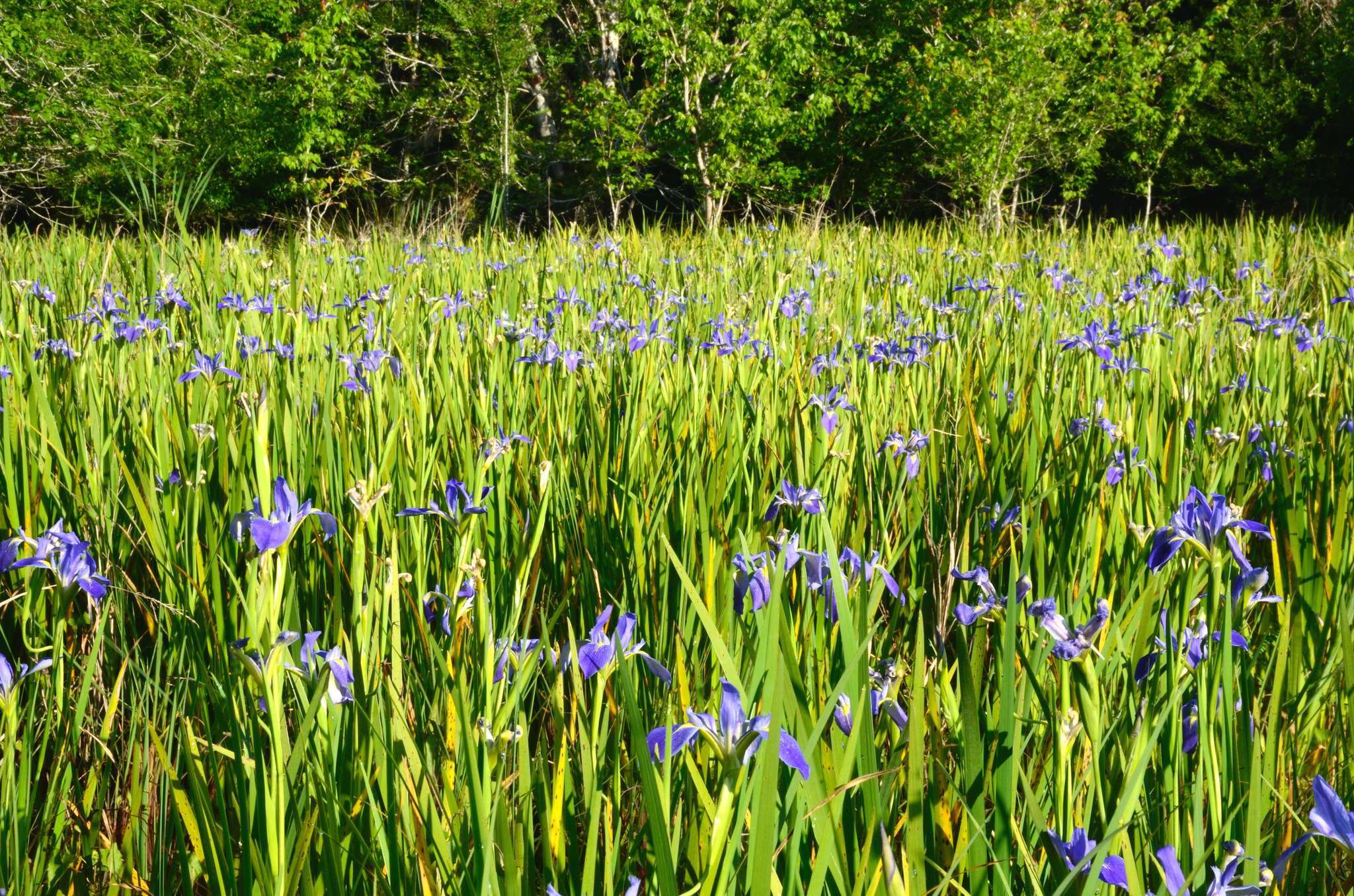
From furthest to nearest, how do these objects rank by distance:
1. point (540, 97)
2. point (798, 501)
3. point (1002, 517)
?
point (540, 97), point (1002, 517), point (798, 501)

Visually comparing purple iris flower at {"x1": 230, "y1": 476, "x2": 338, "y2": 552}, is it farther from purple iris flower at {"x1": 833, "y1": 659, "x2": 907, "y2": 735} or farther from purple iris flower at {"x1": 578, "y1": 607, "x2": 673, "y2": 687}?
purple iris flower at {"x1": 833, "y1": 659, "x2": 907, "y2": 735}

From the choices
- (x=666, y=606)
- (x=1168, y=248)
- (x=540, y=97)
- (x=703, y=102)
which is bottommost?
(x=666, y=606)

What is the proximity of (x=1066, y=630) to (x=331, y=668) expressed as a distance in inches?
25.7

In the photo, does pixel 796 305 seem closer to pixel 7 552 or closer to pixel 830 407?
pixel 830 407

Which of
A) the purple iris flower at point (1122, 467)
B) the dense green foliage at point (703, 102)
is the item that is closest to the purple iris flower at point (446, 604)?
the purple iris flower at point (1122, 467)

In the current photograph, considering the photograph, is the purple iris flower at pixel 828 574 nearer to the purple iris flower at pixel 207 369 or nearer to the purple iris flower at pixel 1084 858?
the purple iris flower at pixel 1084 858

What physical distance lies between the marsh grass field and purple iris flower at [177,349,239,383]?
0.13ft

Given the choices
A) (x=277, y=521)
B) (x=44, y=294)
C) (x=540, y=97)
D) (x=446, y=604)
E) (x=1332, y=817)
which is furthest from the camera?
(x=540, y=97)

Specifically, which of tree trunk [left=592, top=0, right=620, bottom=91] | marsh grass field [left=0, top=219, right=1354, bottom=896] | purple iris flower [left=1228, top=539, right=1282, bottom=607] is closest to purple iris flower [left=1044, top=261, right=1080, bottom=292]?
marsh grass field [left=0, top=219, right=1354, bottom=896]

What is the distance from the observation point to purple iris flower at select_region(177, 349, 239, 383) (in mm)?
1972

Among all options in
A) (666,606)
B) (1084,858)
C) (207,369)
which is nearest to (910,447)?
Result: (666,606)

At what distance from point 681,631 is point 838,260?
4003mm

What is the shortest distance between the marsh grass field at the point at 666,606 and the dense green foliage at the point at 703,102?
8123 millimetres

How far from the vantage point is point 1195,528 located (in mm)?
1034
